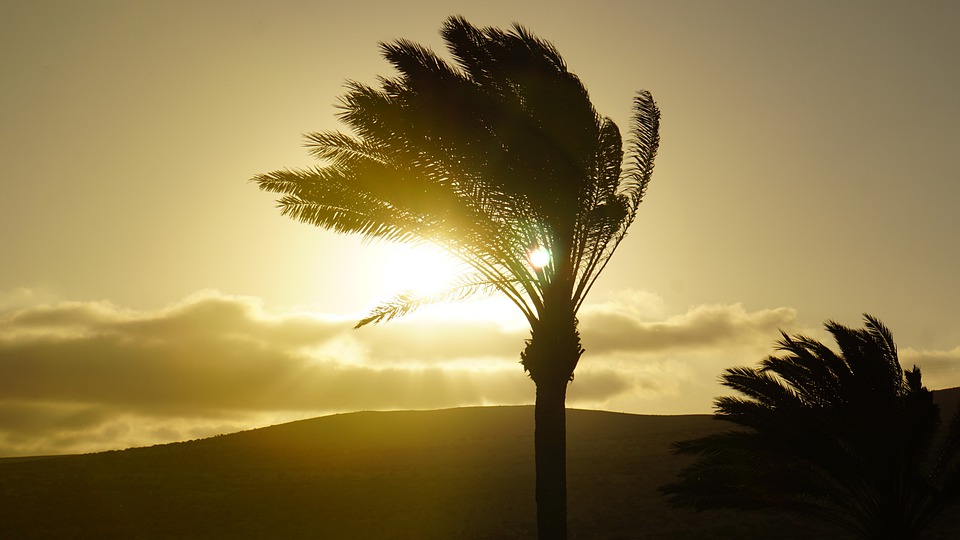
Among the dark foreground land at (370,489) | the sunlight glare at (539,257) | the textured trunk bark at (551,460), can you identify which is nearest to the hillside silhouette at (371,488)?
the dark foreground land at (370,489)

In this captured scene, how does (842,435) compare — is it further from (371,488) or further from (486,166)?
(371,488)

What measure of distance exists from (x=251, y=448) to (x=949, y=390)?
112ft

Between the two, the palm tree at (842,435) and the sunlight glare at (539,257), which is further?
the sunlight glare at (539,257)

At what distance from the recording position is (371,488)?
30328 mm

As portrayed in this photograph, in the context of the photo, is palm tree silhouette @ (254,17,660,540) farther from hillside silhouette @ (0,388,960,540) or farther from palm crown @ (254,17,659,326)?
hillside silhouette @ (0,388,960,540)

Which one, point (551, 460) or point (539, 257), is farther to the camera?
point (539, 257)

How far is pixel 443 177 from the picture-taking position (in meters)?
15.4

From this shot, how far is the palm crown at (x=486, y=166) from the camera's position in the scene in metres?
14.6

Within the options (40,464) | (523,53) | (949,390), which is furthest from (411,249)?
(949,390)

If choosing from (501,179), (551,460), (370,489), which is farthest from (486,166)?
(370,489)

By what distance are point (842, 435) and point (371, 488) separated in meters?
19.4

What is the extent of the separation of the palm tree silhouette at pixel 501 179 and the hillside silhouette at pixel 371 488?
11810mm

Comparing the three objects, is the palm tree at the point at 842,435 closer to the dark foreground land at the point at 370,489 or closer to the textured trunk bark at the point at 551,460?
the textured trunk bark at the point at 551,460

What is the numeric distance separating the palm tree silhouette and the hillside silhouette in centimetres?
1181
